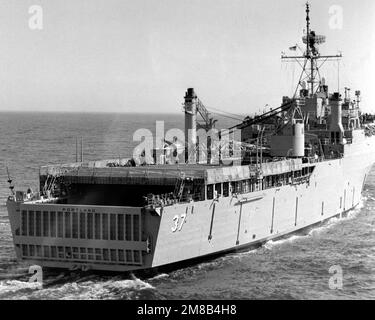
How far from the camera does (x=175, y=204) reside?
25.8m

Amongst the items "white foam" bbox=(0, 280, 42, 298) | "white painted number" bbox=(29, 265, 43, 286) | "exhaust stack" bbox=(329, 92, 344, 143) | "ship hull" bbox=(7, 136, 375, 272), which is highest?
"exhaust stack" bbox=(329, 92, 344, 143)

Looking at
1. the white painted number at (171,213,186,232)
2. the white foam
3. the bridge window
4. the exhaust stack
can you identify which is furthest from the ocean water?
the exhaust stack

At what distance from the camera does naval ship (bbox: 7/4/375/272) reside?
2533cm

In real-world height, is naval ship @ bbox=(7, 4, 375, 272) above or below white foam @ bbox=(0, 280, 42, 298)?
above

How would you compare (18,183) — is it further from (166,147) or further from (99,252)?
(99,252)

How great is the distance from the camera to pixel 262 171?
3188 cm

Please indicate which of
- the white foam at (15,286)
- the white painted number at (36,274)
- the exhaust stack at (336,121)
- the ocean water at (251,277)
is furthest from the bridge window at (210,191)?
the exhaust stack at (336,121)

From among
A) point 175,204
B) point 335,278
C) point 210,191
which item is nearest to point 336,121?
point 210,191

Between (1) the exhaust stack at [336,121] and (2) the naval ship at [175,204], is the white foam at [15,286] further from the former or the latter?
(1) the exhaust stack at [336,121]

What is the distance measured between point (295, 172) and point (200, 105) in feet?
23.6

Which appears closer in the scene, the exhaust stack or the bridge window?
the bridge window

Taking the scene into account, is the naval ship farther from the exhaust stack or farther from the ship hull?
the exhaust stack
